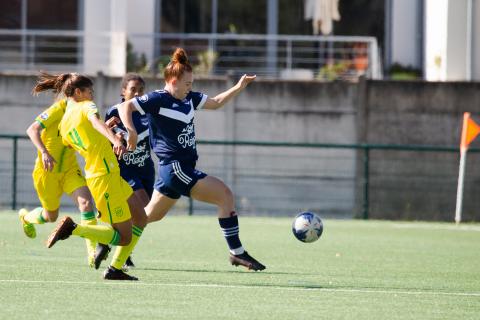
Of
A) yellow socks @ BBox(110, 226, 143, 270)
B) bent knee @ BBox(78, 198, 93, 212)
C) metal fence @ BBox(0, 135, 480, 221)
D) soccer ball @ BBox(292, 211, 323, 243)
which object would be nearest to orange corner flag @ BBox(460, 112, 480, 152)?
metal fence @ BBox(0, 135, 480, 221)

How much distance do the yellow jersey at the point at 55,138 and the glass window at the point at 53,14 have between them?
1533cm

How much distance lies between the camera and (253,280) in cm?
983

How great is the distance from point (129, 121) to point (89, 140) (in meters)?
0.40

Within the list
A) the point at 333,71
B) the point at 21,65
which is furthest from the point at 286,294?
the point at 21,65

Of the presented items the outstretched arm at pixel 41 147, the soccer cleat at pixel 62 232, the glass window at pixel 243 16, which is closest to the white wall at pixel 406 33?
the glass window at pixel 243 16

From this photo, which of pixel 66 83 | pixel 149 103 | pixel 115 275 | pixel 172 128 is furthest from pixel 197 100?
pixel 115 275

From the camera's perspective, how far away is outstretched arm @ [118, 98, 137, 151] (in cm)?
954

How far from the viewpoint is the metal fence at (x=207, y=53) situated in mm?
Answer: 24375

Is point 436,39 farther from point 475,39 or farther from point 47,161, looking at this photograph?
point 47,161

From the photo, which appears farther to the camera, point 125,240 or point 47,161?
point 47,161

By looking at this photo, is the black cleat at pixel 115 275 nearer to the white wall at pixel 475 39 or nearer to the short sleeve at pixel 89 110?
the short sleeve at pixel 89 110

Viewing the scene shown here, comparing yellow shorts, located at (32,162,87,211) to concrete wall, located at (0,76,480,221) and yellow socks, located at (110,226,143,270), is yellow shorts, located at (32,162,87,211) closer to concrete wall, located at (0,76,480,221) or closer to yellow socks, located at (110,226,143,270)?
yellow socks, located at (110,226,143,270)

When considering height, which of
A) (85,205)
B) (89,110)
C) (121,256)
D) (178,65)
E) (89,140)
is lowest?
(121,256)

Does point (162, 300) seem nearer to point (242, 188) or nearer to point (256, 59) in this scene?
point (242, 188)
